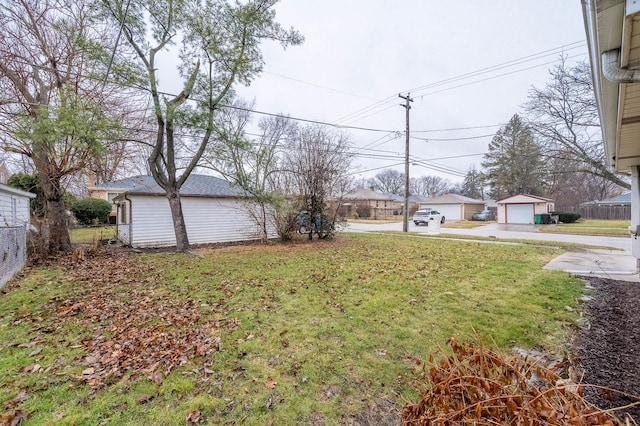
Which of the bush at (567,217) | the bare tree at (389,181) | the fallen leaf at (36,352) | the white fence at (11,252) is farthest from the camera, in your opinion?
the bare tree at (389,181)

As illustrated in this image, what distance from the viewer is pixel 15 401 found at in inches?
92.6

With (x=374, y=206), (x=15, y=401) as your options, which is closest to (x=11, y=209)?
(x=15, y=401)

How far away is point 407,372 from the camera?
2795 mm

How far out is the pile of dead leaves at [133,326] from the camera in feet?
9.46

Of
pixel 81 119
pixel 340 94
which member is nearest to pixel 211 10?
pixel 81 119

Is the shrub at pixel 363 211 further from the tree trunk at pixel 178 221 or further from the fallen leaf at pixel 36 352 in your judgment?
the fallen leaf at pixel 36 352

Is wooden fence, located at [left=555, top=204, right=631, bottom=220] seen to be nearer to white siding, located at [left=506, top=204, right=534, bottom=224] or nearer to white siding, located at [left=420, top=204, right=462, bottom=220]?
white siding, located at [left=506, top=204, right=534, bottom=224]

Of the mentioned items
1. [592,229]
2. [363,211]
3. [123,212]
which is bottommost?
[592,229]

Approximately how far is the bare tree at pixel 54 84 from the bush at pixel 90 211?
985 centimetres

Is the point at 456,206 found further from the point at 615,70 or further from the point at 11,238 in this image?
the point at 11,238

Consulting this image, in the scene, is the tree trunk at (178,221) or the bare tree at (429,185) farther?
the bare tree at (429,185)

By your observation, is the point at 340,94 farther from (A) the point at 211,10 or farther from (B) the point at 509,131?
(B) the point at 509,131

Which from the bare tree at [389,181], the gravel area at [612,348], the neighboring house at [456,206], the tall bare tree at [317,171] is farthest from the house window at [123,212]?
the bare tree at [389,181]

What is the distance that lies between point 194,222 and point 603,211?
3860 centimetres
